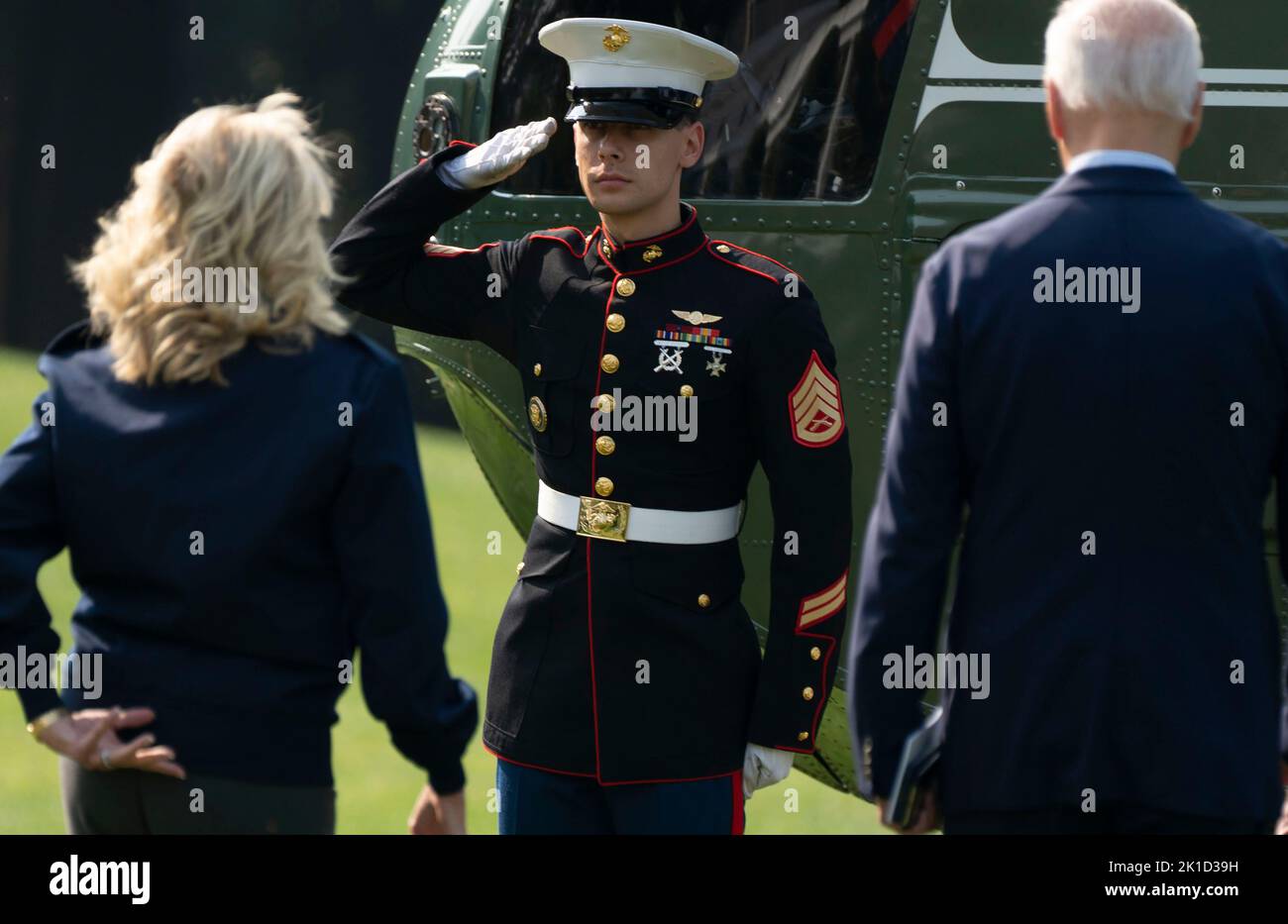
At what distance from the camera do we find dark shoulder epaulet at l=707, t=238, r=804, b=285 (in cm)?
301

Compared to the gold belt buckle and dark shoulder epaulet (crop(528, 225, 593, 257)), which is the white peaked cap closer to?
dark shoulder epaulet (crop(528, 225, 593, 257))

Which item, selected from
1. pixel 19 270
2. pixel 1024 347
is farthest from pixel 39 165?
pixel 1024 347

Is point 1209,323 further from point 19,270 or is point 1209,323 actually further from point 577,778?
point 19,270

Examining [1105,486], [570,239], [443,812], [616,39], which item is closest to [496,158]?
[570,239]

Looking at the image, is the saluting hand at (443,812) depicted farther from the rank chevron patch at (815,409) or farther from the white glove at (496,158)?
the white glove at (496,158)

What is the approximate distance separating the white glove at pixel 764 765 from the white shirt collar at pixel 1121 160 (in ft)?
3.69

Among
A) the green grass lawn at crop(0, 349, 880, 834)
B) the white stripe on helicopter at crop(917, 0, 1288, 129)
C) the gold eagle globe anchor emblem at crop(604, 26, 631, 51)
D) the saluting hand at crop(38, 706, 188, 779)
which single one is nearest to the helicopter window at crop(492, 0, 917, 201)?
the white stripe on helicopter at crop(917, 0, 1288, 129)

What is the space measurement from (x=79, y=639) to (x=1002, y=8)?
7.72 ft

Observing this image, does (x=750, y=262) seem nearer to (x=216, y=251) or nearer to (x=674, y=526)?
(x=674, y=526)

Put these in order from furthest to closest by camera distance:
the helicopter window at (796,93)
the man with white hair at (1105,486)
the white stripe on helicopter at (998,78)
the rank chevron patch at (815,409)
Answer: the helicopter window at (796,93) < the white stripe on helicopter at (998,78) < the rank chevron patch at (815,409) < the man with white hair at (1105,486)

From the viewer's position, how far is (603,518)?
118 inches

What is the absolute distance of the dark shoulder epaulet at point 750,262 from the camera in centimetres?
301

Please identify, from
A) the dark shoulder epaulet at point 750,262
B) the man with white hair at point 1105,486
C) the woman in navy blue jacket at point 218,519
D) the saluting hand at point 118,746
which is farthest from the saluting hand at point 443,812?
the dark shoulder epaulet at point 750,262
